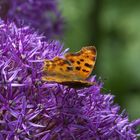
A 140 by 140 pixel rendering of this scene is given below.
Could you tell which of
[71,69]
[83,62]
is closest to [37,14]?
[83,62]

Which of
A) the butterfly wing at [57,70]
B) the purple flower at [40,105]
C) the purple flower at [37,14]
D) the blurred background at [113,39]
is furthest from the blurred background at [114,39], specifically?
the butterfly wing at [57,70]

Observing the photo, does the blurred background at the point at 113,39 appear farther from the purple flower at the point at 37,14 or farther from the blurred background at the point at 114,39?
the purple flower at the point at 37,14

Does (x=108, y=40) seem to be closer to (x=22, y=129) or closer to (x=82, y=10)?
(x=82, y=10)

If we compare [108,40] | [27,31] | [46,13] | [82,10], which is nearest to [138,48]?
[108,40]

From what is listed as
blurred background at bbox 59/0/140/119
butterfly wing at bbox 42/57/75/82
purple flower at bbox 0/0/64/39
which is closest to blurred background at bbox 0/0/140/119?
blurred background at bbox 59/0/140/119

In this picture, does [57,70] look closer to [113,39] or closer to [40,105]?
[40,105]

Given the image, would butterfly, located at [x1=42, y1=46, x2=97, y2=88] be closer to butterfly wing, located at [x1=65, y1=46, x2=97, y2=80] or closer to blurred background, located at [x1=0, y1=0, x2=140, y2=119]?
butterfly wing, located at [x1=65, y1=46, x2=97, y2=80]
